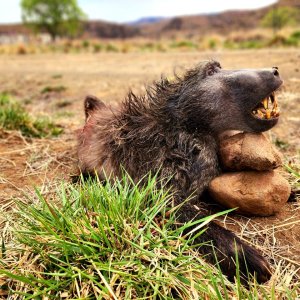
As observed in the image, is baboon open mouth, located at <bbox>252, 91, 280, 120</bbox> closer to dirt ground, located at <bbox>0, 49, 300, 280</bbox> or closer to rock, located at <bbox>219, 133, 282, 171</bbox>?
rock, located at <bbox>219, 133, 282, 171</bbox>

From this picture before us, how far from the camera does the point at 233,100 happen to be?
3.07m

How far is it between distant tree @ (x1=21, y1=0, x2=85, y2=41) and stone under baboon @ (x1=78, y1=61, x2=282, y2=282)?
5850cm

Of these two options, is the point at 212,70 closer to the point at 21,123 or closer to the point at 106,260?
the point at 106,260

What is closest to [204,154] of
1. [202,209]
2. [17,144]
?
[202,209]

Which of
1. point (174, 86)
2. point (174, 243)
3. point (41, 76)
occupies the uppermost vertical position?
point (174, 86)

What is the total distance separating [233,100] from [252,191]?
672 millimetres

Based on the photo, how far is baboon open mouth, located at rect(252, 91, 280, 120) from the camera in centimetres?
302

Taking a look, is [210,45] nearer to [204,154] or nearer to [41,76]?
[41,76]

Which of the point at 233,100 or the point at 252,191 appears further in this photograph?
the point at 233,100

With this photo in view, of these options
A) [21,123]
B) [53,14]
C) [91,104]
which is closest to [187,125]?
[91,104]

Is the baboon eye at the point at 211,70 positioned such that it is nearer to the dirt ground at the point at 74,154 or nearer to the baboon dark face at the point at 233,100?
the baboon dark face at the point at 233,100

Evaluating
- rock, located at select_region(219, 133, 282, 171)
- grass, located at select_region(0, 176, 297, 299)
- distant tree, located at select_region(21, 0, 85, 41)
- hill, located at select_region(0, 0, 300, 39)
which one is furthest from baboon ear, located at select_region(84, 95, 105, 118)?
hill, located at select_region(0, 0, 300, 39)

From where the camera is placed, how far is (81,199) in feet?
8.30

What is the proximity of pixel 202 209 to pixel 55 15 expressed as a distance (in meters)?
60.0
